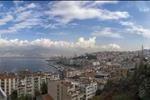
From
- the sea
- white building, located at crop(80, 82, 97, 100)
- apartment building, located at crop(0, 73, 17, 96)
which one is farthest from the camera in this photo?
the sea

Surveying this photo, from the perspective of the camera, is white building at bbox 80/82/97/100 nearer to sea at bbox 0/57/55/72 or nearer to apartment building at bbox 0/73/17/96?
apartment building at bbox 0/73/17/96

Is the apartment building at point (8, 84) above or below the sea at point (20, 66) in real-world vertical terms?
above

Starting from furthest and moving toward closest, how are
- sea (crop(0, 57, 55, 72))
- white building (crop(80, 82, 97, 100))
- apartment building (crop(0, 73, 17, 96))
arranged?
sea (crop(0, 57, 55, 72)) < white building (crop(80, 82, 97, 100)) < apartment building (crop(0, 73, 17, 96))

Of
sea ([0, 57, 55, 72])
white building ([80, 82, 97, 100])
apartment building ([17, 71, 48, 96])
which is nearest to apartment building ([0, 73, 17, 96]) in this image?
apartment building ([17, 71, 48, 96])

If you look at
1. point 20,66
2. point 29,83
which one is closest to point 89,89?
point 29,83

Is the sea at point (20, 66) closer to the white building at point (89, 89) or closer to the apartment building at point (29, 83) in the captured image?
the apartment building at point (29, 83)

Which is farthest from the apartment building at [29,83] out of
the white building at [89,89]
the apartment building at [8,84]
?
the white building at [89,89]

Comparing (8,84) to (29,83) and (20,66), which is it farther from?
(20,66)

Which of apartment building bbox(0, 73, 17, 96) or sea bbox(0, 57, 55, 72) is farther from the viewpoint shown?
sea bbox(0, 57, 55, 72)

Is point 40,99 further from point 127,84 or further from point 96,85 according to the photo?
point 96,85

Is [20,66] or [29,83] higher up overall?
[29,83]

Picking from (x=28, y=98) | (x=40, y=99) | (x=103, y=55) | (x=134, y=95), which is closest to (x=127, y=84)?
(x=134, y=95)

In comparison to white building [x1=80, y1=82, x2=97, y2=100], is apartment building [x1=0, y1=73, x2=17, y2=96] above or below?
above
